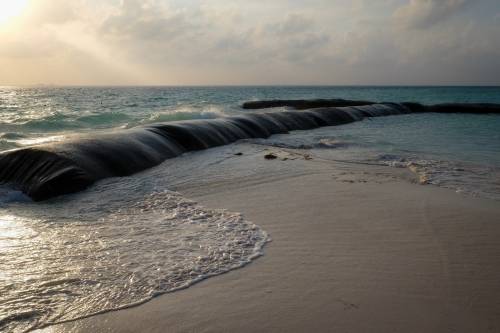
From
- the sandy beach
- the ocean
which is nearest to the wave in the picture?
the ocean

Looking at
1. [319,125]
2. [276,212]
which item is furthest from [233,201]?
[319,125]

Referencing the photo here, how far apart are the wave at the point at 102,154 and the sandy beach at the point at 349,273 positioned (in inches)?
87.7

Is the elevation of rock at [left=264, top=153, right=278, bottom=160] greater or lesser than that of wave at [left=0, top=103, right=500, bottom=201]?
lesser

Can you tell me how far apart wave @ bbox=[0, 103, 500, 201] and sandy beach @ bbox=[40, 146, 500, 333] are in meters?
2.23

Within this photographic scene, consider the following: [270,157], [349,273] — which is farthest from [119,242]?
[270,157]

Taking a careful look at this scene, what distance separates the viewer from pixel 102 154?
858 cm

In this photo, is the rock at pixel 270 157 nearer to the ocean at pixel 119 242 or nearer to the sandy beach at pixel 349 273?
the ocean at pixel 119 242

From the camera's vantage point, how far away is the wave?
7.22 m

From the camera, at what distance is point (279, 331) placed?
9.86 ft

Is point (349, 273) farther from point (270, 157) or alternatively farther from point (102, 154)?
point (270, 157)

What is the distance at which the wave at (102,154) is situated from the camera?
7.22 m

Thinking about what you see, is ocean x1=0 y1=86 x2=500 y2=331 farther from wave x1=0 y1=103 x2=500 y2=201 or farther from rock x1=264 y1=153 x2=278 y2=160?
rock x1=264 y1=153 x2=278 y2=160

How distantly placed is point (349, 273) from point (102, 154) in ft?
20.2

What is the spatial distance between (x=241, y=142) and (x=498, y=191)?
788 centimetres
